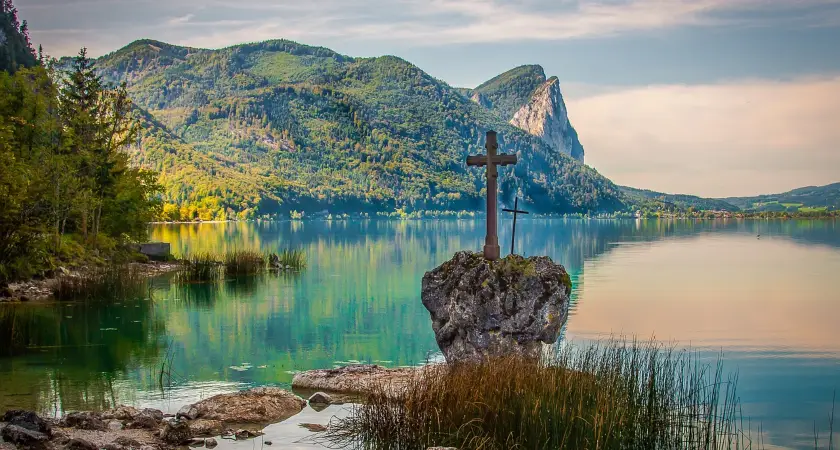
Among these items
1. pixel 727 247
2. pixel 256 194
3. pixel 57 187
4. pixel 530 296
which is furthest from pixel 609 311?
pixel 256 194

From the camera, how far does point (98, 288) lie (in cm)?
2553

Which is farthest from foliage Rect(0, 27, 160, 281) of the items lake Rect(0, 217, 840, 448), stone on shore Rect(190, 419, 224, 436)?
stone on shore Rect(190, 419, 224, 436)

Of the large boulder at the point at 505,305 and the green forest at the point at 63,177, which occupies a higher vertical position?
the green forest at the point at 63,177

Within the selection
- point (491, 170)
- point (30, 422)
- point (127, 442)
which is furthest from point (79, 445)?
point (491, 170)

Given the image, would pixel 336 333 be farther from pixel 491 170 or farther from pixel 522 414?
pixel 522 414

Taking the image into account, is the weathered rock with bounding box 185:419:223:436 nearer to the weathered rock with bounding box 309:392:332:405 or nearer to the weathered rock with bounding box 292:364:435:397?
the weathered rock with bounding box 309:392:332:405

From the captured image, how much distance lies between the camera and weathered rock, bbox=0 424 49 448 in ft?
28.5

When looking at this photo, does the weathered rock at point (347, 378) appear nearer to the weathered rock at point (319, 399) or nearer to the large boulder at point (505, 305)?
the weathered rock at point (319, 399)

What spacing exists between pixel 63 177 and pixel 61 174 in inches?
17.4

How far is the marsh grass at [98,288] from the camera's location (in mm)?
25203

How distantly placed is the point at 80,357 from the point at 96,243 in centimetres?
2013

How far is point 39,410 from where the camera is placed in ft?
37.8

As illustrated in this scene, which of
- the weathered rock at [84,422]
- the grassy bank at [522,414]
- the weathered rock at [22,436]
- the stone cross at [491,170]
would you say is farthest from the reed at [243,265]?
the weathered rock at [22,436]

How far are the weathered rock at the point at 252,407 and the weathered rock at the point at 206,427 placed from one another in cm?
34
